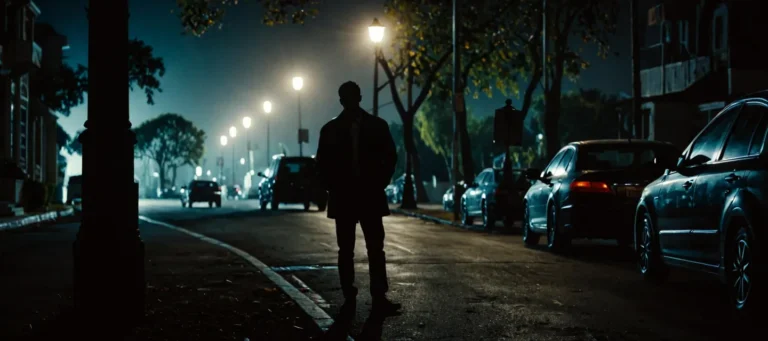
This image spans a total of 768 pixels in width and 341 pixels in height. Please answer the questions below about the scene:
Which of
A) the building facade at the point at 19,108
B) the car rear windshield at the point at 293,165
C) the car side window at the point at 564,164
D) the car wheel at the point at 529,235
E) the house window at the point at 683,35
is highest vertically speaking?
the house window at the point at 683,35

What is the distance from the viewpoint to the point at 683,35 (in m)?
42.5

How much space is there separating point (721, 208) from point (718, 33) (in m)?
30.7

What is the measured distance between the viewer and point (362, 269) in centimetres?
1275

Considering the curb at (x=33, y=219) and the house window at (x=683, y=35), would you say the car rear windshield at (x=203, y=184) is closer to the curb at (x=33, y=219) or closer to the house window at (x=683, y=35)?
the curb at (x=33, y=219)

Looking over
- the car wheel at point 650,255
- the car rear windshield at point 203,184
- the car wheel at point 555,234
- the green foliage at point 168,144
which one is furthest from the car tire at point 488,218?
the green foliage at point 168,144

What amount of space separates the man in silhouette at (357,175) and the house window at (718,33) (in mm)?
30771

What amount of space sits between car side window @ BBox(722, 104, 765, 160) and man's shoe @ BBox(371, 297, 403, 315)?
2.95m

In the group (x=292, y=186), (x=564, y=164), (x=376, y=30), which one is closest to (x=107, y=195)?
(x=564, y=164)

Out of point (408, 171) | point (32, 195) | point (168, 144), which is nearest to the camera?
point (32, 195)

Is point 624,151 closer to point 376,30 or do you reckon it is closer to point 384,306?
point 384,306

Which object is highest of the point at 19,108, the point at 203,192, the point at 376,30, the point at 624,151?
the point at 376,30

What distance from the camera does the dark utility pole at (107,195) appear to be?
7910mm

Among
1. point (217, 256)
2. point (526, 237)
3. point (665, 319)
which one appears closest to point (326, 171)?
point (665, 319)

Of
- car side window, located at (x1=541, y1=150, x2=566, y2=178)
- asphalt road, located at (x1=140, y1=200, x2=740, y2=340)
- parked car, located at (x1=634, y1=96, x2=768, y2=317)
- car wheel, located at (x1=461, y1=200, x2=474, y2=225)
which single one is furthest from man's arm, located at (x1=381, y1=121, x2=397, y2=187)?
car wheel, located at (x1=461, y1=200, x2=474, y2=225)
